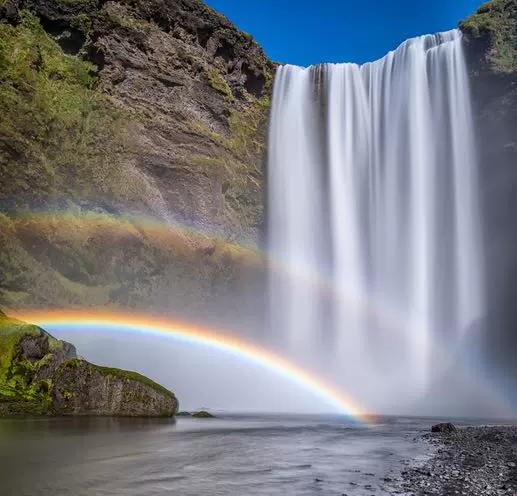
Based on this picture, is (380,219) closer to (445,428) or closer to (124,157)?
(124,157)

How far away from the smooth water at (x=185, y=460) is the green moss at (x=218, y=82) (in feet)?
122

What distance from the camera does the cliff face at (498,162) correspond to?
136 ft

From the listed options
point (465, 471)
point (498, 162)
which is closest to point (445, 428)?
point (465, 471)

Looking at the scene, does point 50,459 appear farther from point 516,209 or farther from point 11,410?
point 516,209

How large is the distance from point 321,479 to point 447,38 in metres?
47.7

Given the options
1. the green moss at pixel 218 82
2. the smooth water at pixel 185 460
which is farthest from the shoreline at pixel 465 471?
the green moss at pixel 218 82

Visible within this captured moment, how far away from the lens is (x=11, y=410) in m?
19.0

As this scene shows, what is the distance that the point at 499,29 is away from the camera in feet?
142

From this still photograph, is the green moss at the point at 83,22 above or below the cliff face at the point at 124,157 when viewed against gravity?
above

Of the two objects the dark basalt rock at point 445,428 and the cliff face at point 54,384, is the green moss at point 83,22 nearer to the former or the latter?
the cliff face at point 54,384

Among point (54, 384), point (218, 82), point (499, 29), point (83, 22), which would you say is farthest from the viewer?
point (218, 82)

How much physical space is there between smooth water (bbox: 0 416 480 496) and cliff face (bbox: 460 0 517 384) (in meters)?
28.1

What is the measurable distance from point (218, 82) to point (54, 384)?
36.3 metres

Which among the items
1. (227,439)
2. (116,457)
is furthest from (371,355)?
(116,457)
